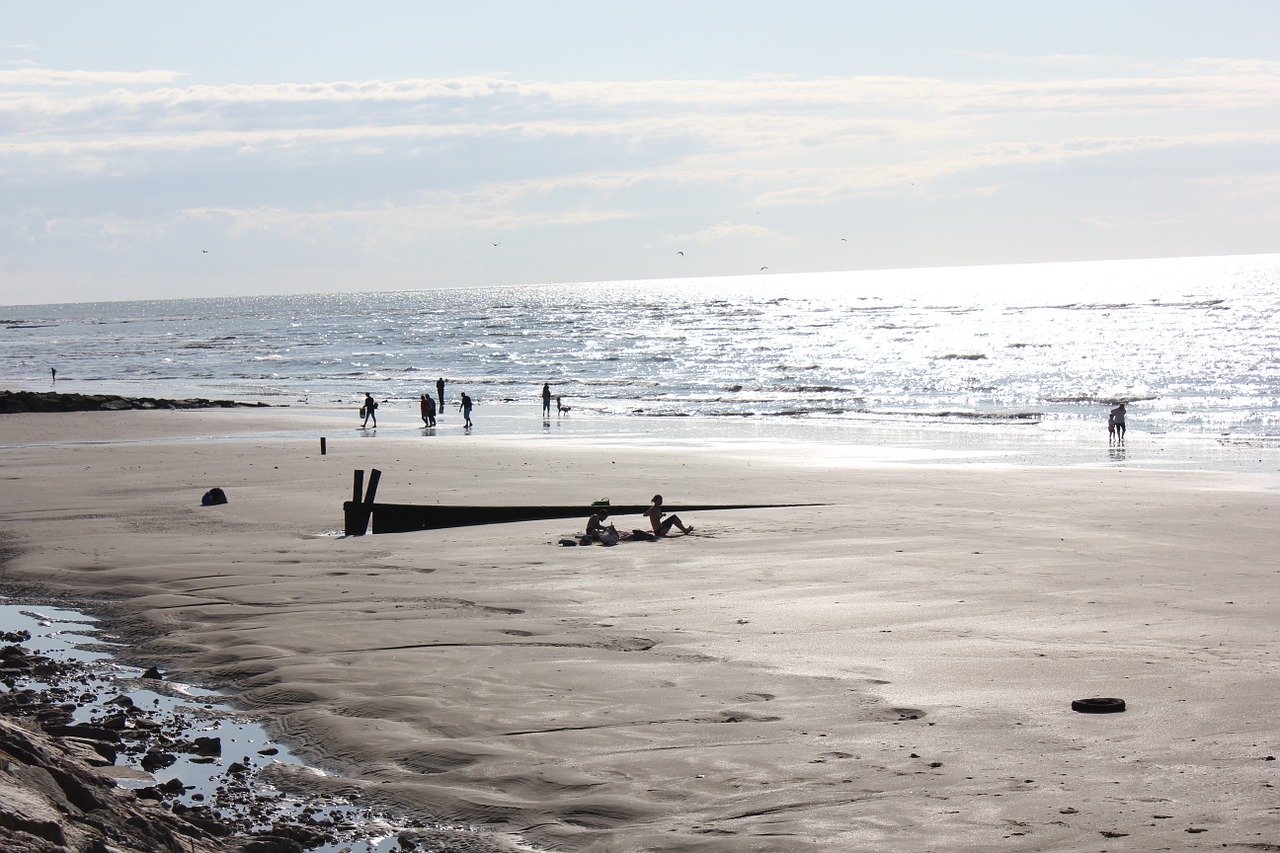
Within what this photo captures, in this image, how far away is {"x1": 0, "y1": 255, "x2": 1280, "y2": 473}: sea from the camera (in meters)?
40.9

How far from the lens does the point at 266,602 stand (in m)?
12.5

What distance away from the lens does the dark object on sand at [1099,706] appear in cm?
852

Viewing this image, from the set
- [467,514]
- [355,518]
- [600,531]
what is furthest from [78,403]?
[600,531]

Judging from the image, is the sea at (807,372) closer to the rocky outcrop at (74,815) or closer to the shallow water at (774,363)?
the shallow water at (774,363)

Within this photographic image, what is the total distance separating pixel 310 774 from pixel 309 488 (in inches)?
619

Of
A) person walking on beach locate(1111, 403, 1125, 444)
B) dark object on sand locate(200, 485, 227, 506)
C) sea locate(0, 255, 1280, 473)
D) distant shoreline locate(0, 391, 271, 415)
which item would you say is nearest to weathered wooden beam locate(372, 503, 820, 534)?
dark object on sand locate(200, 485, 227, 506)

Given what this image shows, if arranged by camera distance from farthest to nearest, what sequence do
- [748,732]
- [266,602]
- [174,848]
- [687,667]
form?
[266,602]
[687,667]
[748,732]
[174,848]

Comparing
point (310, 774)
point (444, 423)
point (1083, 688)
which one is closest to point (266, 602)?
point (310, 774)

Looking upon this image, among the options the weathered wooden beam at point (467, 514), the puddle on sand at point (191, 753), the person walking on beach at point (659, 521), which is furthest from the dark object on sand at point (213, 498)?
the puddle on sand at point (191, 753)

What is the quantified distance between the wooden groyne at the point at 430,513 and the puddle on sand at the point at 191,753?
634 cm

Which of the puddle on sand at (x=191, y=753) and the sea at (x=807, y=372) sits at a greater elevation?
the sea at (x=807, y=372)

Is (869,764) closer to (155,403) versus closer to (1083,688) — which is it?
(1083,688)

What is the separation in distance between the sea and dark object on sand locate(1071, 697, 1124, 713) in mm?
22658

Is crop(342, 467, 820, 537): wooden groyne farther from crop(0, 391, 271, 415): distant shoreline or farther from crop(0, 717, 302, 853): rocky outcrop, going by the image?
crop(0, 391, 271, 415): distant shoreline
